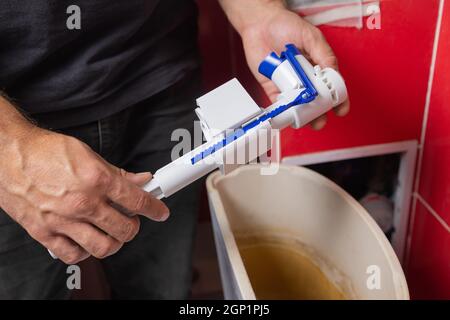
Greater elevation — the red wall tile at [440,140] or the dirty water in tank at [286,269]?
the red wall tile at [440,140]

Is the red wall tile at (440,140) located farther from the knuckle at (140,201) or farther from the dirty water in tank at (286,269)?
the knuckle at (140,201)

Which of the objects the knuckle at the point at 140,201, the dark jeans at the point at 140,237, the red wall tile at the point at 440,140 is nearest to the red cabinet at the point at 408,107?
the red wall tile at the point at 440,140

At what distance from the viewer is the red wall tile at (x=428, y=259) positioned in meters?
0.73

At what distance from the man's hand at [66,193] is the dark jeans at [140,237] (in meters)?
0.16

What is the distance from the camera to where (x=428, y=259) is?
0.79 metres

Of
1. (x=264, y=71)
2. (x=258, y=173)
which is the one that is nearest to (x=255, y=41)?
(x=264, y=71)

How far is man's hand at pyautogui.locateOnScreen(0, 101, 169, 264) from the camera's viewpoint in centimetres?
44

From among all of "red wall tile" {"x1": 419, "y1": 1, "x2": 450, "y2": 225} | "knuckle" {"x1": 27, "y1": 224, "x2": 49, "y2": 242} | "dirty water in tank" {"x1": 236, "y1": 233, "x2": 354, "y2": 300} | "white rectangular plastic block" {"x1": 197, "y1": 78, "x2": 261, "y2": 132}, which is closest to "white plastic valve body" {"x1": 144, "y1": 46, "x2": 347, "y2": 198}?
"white rectangular plastic block" {"x1": 197, "y1": 78, "x2": 261, "y2": 132}

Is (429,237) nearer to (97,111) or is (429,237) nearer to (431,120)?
(431,120)

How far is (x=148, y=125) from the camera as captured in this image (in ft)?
2.29

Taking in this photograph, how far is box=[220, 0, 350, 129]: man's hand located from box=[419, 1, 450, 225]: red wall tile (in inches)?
7.6

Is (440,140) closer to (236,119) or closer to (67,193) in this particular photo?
(236,119)

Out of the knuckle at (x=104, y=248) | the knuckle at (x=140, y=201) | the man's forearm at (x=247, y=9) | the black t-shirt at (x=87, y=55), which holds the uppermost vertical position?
the man's forearm at (x=247, y=9)
